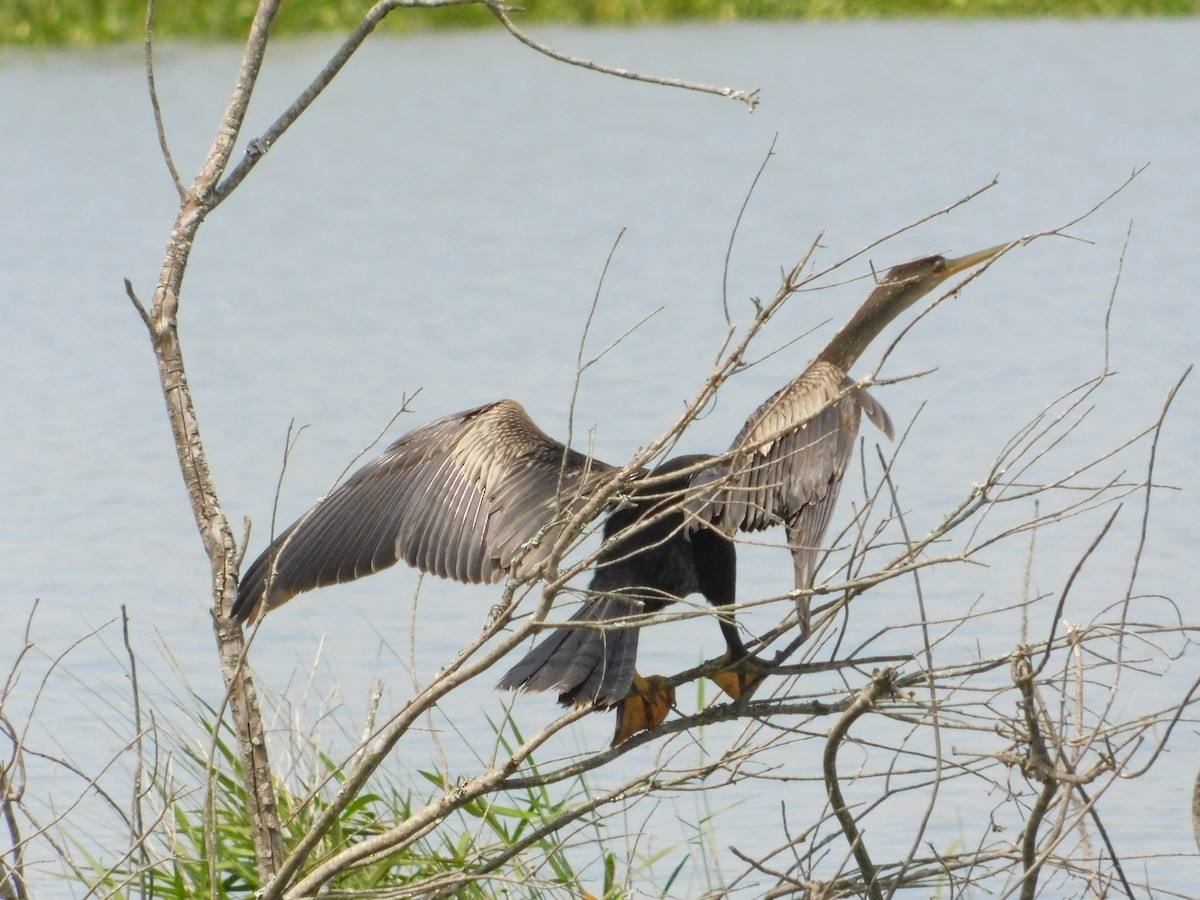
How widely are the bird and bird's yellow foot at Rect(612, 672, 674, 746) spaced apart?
1 centimetres

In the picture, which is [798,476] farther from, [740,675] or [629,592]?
[740,675]

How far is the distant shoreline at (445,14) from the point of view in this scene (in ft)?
74.4

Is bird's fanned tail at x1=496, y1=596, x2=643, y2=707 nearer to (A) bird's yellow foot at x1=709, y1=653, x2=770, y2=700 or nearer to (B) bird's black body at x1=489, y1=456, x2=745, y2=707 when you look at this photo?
(B) bird's black body at x1=489, y1=456, x2=745, y2=707

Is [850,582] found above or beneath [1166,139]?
above

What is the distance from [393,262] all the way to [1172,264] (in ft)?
17.0

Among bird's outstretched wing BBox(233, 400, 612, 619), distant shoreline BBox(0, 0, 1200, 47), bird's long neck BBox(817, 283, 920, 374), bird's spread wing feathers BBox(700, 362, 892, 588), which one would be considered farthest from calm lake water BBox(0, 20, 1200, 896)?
bird's long neck BBox(817, 283, 920, 374)

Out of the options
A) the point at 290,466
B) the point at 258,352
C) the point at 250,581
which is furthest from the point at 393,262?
the point at 250,581

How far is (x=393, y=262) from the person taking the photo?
42.2 ft

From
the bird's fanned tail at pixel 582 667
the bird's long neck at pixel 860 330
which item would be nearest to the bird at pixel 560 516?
the bird's fanned tail at pixel 582 667

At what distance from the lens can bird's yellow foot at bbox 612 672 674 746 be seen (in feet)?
11.6

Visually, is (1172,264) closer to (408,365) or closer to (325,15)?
(408,365)

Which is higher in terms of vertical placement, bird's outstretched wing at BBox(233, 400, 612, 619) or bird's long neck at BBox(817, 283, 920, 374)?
bird's long neck at BBox(817, 283, 920, 374)

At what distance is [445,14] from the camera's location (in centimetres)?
2423

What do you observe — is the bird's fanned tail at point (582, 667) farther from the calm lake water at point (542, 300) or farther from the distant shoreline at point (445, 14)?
the distant shoreline at point (445, 14)
